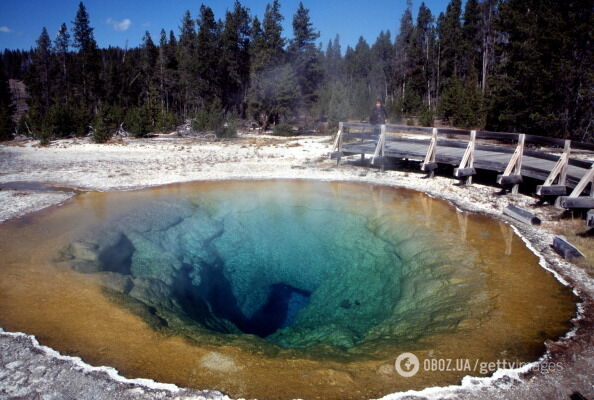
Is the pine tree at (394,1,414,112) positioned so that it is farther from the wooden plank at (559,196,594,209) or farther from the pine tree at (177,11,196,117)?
the wooden plank at (559,196,594,209)

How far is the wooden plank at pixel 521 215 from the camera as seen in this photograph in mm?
8734

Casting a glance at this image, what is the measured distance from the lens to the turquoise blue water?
6.04 metres

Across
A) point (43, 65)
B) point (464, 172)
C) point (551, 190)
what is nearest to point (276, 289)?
point (551, 190)

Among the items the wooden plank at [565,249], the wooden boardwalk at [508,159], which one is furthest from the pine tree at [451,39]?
the wooden plank at [565,249]

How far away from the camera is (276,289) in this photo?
8.03 meters

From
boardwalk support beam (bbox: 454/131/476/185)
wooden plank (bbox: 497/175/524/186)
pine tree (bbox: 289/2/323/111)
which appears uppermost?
pine tree (bbox: 289/2/323/111)

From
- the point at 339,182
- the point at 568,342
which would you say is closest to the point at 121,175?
the point at 339,182

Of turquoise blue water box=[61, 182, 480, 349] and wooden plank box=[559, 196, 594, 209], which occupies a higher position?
wooden plank box=[559, 196, 594, 209]

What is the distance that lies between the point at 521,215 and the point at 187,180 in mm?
10280

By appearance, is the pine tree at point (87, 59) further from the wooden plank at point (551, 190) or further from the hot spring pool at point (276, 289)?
the wooden plank at point (551, 190)

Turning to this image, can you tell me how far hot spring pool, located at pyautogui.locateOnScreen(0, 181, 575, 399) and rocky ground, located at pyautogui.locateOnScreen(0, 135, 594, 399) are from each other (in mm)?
239

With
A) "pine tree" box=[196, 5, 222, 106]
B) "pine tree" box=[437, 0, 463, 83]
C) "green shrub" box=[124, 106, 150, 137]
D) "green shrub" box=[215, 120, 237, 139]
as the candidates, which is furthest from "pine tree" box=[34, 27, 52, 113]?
"pine tree" box=[437, 0, 463, 83]

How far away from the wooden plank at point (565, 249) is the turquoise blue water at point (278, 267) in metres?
1.83

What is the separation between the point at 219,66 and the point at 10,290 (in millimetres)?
42773
